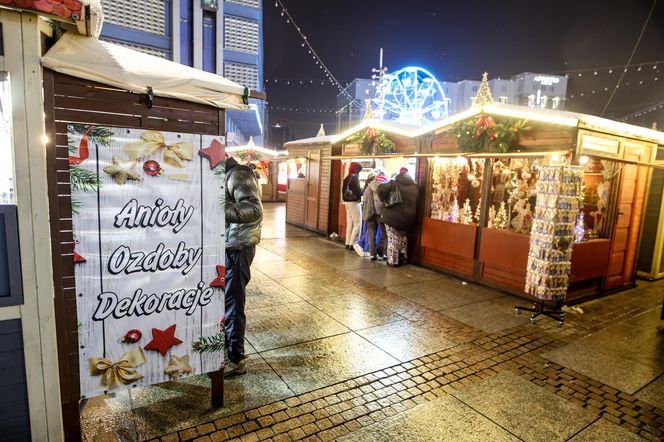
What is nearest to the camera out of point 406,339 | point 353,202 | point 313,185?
point 406,339

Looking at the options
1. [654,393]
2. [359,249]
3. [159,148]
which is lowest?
[654,393]

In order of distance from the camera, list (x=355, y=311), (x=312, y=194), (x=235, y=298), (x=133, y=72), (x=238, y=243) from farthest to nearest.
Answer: (x=312, y=194)
(x=355, y=311)
(x=235, y=298)
(x=238, y=243)
(x=133, y=72)

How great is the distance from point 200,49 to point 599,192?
70.4ft

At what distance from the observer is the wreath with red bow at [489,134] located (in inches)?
264

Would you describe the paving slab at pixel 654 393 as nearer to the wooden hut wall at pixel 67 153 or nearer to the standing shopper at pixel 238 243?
the standing shopper at pixel 238 243

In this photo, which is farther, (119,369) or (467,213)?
(467,213)

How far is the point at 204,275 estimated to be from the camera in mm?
3254

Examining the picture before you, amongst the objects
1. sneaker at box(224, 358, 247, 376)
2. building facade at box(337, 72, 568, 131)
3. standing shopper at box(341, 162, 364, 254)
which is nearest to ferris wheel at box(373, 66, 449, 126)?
standing shopper at box(341, 162, 364, 254)

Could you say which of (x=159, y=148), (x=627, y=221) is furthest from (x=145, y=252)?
(x=627, y=221)

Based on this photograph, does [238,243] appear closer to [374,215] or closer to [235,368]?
[235,368]

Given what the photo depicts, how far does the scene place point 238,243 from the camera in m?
3.92

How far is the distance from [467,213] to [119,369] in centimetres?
673

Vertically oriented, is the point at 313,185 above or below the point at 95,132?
below

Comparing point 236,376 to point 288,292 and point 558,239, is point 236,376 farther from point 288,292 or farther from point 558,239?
point 558,239
